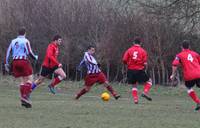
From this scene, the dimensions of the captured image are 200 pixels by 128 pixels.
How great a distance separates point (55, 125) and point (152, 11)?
19.5 m

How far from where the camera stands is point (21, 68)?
17.2 metres

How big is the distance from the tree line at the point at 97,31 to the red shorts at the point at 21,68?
1648 centimetres

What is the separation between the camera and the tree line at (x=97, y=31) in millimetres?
40125

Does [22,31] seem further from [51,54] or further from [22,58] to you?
[51,54]

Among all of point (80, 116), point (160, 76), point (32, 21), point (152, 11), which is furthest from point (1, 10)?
point (80, 116)

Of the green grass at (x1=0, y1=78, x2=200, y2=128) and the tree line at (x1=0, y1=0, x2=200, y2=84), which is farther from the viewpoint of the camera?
the tree line at (x1=0, y1=0, x2=200, y2=84)

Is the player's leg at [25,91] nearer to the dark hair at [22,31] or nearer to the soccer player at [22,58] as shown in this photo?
the soccer player at [22,58]

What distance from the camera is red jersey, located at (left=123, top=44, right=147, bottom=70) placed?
1997cm

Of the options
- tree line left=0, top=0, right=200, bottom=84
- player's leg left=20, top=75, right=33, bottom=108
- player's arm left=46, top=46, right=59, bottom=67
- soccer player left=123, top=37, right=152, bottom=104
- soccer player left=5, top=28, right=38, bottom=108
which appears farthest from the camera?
tree line left=0, top=0, right=200, bottom=84

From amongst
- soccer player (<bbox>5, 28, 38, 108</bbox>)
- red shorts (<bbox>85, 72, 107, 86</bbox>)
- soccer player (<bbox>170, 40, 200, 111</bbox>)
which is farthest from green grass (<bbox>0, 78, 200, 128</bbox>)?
red shorts (<bbox>85, 72, 107, 86</bbox>)

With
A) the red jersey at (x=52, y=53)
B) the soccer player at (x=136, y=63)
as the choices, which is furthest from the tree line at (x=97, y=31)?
the soccer player at (x=136, y=63)

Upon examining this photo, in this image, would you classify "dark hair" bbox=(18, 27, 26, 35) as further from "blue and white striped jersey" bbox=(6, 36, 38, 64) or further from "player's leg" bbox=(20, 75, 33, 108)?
"player's leg" bbox=(20, 75, 33, 108)

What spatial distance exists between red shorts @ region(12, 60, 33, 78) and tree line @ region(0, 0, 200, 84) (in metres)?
16.5

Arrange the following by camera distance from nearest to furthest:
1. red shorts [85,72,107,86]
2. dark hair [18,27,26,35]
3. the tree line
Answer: dark hair [18,27,26,35] → red shorts [85,72,107,86] → the tree line
